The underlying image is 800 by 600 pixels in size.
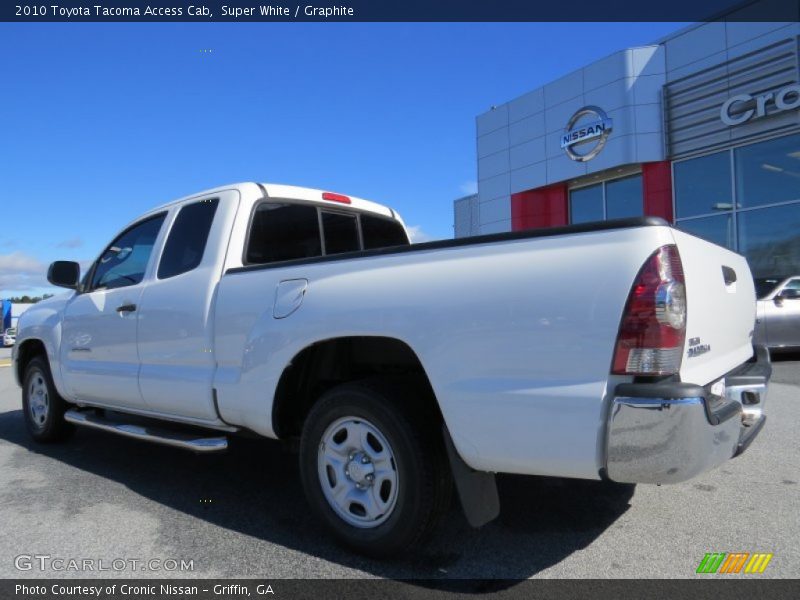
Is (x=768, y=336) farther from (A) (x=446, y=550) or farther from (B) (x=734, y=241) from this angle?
(A) (x=446, y=550)

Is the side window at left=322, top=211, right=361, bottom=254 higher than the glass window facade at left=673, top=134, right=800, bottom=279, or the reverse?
the glass window facade at left=673, top=134, right=800, bottom=279

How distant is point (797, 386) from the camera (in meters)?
7.71

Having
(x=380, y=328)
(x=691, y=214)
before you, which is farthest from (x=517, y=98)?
(x=380, y=328)

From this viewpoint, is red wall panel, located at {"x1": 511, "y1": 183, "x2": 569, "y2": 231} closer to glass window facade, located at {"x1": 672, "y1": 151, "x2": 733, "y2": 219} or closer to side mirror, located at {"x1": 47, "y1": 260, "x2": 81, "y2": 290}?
glass window facade, located at {"x1": 672, "y1": 151, "x2": 733, "y2": 219}

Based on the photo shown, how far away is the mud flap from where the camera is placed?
2762 mm

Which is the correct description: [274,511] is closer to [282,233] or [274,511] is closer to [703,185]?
[282,233]

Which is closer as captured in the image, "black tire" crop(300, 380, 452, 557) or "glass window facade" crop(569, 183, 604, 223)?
"black tire" crop(300, 380, 452, 557)

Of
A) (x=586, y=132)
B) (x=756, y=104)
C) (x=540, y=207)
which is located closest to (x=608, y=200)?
(x=586, y=132)

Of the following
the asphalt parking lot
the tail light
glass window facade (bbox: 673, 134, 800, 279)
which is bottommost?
the asphalt parking lot

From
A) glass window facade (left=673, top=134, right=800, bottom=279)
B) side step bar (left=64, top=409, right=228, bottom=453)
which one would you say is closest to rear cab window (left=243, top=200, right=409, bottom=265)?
side step bar (left=64, top=409, right=228, bottom=453)

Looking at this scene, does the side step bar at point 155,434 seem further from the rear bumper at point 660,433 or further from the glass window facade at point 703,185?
the glass window facade at point 703,185

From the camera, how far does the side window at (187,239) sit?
409 centimetres

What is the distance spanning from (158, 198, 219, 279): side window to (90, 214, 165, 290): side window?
0.91 feet

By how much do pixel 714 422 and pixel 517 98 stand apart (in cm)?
1917
